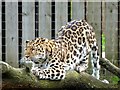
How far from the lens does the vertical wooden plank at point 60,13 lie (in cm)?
723

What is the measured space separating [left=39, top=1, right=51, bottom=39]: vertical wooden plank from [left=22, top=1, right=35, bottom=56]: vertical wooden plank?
12cm

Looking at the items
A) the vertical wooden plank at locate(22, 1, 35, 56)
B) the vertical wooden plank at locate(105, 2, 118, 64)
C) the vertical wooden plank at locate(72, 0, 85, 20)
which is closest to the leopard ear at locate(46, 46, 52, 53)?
the vertical wooden plank at locate(22, 1, 35, 56)

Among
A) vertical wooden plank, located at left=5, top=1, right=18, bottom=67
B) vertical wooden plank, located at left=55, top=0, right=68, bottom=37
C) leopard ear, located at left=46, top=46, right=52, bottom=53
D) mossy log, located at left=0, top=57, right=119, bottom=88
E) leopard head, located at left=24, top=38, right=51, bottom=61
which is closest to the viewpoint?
mossy log, located at left=0, top=57, right=119, bottom=88

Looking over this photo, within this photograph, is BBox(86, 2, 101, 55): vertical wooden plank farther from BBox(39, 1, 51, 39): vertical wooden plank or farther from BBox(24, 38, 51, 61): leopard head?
BBox(24, 38, 51, 61): leopard head

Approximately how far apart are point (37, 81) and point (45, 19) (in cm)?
251

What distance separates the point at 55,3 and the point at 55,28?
381 mm

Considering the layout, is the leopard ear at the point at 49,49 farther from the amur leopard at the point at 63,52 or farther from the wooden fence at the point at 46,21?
the wooden fence at the point at 46,21

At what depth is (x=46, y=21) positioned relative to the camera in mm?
7164

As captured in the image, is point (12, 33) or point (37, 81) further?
point (12, 33)

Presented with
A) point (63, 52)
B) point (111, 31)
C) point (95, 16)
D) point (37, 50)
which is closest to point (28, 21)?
point (95, 16)

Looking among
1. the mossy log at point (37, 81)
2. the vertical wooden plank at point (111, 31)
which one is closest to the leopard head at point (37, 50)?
the mossy log at point (37, 81)

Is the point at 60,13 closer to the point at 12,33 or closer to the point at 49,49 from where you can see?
the point at 12,33

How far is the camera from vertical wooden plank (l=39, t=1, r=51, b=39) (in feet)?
23.5

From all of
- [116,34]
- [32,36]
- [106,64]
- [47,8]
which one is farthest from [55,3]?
[106,64]
